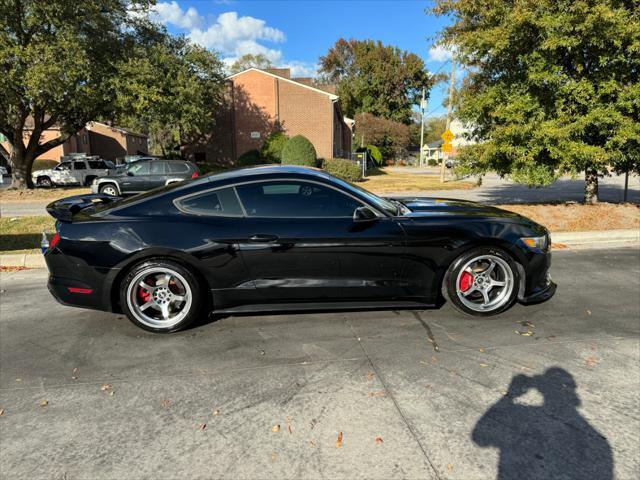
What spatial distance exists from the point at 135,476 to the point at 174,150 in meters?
35.2

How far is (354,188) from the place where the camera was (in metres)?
4.27

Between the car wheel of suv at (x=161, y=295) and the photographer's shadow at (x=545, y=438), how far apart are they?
8.35 ft

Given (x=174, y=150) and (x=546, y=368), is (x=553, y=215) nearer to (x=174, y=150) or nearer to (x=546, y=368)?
(x=546, y=368)

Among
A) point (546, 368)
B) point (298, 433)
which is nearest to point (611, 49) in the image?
point (546, 368)

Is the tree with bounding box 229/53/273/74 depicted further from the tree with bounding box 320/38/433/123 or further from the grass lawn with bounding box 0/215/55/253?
the grass lawn with bounding box 0/215/55/253

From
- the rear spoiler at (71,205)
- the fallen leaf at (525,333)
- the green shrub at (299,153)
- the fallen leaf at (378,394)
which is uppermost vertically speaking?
the green shrub at (299,153)

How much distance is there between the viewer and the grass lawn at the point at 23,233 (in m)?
7.57

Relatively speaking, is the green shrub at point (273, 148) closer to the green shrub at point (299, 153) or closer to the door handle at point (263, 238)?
the green shrub at point (299, 153)

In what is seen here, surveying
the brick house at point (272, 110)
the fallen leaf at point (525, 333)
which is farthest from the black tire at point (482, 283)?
the brick house at point (272, 110)

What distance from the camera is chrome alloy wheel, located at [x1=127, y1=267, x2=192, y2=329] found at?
390cm

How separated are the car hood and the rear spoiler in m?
3.11

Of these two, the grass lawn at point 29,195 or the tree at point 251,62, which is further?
the tree at point 251,62

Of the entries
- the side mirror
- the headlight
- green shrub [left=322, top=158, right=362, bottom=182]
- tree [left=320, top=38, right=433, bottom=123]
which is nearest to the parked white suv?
green shrub [left=322, top=158, right=362, bottom=182]

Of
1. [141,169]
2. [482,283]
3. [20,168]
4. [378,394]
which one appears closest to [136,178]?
[141,169]
